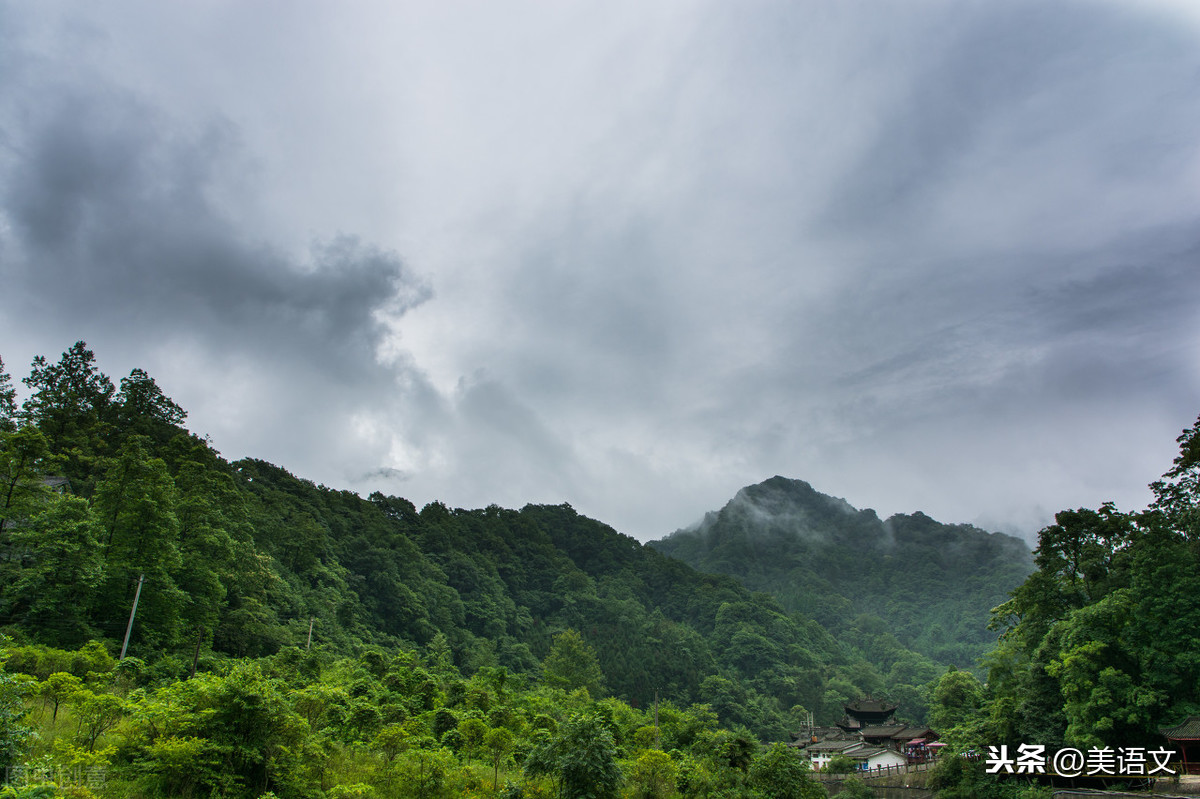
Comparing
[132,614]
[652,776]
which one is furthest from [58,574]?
[652,776]

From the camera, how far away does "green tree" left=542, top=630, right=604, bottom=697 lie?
168 ft

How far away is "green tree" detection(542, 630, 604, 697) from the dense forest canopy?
0.72 ft

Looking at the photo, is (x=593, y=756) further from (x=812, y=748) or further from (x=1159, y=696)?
(x=812, y=748)

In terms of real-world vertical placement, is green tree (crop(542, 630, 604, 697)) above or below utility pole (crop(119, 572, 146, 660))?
below

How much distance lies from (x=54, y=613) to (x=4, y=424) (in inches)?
639

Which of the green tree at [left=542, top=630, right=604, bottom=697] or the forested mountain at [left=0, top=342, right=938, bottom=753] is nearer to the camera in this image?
the forested mountain at [left=0, top=342, right=938, bottom=753]

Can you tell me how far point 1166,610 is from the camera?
76.2 ft

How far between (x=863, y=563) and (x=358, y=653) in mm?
123583

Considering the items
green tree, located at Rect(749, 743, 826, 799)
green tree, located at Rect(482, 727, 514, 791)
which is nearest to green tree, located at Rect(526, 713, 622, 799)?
green tree, located at Rect(482, 727, 514, 791)

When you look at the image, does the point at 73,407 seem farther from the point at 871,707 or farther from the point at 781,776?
the point at 871,707

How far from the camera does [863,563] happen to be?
457 feet

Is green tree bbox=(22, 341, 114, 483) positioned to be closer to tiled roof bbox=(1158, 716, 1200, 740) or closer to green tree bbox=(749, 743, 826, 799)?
green tree bbox=(749, 743, 826, 799)

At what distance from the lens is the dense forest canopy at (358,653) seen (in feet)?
43.1

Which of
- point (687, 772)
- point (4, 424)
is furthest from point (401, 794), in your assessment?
point (4, 424)
